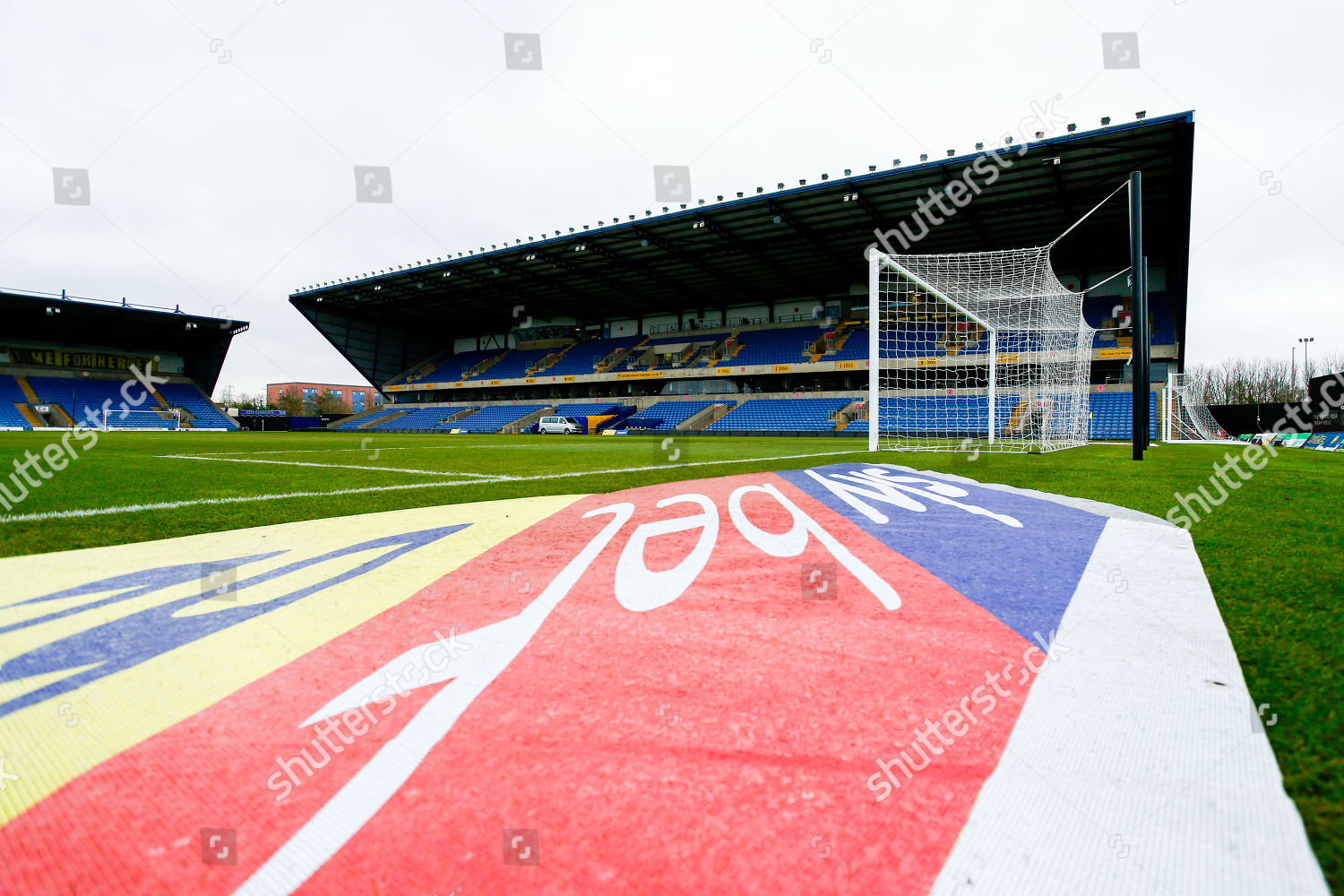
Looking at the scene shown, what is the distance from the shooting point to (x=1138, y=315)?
9781mm

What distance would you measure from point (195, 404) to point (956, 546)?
57.3 metres

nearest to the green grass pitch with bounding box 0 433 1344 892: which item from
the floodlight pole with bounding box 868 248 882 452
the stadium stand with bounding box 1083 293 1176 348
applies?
the floodlight pole with bounding box 868 248 882 452

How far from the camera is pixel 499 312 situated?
4850cm

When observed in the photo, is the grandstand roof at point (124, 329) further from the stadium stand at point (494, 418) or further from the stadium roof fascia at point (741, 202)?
the stadium stand at point (494, 418)

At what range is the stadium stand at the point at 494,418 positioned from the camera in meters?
43.9

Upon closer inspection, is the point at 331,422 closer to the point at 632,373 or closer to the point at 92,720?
the point at 632,373

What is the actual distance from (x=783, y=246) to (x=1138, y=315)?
2405cm

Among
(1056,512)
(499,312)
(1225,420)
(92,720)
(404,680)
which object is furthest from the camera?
(499,312)

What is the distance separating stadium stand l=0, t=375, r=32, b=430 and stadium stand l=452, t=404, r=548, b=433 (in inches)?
1010

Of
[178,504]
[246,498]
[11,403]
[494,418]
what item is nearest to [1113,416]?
[246,498]

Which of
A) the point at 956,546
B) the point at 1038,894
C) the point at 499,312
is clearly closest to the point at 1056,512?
the point at 956,546

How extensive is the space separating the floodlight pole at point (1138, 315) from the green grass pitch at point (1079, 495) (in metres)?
0.66

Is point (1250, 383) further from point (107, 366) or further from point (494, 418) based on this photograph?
point (107, 366)

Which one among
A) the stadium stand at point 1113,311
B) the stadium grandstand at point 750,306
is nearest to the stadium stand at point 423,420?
the stadium grandstand at point 750,306
